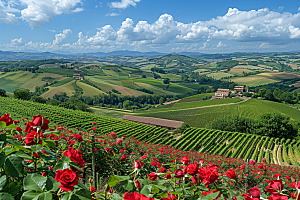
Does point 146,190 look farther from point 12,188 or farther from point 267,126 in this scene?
point 267,126

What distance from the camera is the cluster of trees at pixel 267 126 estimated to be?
37188mm

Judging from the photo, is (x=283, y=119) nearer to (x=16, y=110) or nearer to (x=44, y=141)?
(x=44, y=141)

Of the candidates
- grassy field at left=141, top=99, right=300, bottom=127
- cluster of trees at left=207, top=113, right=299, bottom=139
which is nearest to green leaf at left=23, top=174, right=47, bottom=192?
cluster of trees at left=207, top=113, right=299, bottom=139

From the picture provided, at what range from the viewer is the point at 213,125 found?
140 feet

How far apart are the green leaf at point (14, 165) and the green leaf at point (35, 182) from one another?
0.08 meters

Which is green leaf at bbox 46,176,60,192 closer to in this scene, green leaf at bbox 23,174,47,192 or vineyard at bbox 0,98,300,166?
green leaf at bbox 23,174,47,192

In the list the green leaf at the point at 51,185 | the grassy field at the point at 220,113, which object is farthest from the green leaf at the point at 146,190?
the grassy field at the point at 220,113

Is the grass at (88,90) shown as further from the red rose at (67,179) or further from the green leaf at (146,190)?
the red rose at (67,179)

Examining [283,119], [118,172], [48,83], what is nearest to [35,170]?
[118,172]

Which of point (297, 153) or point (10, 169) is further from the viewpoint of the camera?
point (297, 153)

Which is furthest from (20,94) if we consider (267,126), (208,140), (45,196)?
(267,126)

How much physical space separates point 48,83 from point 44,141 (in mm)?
120616

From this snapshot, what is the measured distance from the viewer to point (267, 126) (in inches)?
1474

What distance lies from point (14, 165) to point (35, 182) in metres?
0.22
